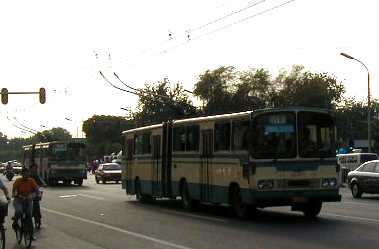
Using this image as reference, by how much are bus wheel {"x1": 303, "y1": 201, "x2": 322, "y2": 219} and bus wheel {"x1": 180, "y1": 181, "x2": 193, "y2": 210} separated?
13.9 feet

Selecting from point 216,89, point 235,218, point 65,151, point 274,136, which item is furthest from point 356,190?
point 216,89

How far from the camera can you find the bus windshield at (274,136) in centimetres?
1786

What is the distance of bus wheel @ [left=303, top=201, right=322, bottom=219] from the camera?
62.6 ft

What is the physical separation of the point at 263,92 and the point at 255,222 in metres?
78.8

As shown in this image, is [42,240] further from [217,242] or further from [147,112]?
[147,112]

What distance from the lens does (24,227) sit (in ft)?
45.4

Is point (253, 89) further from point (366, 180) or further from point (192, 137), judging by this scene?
point (192, 137)

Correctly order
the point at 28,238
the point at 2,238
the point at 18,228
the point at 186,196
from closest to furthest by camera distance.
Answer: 1. the point at 2,238
2. the point at 28,238
3. the point at 18,228
4. the point at 186,196

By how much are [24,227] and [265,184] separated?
636 centimetres

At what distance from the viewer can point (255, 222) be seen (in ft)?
58.6

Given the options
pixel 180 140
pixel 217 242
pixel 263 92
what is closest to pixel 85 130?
pixel 263 92

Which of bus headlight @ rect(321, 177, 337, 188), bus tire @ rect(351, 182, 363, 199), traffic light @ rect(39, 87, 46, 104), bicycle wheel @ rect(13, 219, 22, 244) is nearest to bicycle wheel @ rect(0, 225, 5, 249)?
bicycle wheel @ rect(13, 219, 22, 244)

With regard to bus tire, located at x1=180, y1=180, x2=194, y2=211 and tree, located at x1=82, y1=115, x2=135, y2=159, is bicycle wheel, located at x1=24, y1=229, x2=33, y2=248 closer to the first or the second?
bus tire, located at x1=180, y1=180, x2=194, y2=211

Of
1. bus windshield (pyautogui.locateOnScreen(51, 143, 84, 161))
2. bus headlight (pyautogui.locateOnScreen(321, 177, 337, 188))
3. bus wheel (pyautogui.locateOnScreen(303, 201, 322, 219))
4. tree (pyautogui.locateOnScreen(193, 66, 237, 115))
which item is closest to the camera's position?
bus headlight (pyautogui.locateOnScreen(321, 177, 337, 188))
